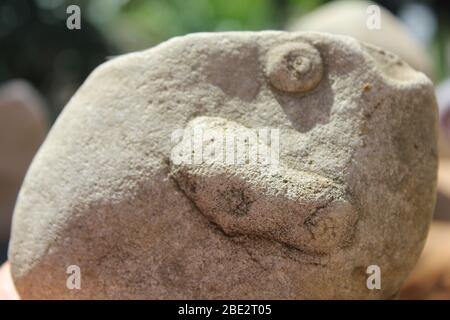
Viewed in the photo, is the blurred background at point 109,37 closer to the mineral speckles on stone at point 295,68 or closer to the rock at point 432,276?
the rock at point 432,276

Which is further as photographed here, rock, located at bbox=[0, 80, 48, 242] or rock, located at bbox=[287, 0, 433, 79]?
rock, located at bbox=[0, 80, 48, 242]

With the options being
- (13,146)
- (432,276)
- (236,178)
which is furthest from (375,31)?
(236,178)

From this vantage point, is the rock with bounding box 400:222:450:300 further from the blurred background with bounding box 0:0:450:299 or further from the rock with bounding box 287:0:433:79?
the rock with bounding box 287:0:433:79

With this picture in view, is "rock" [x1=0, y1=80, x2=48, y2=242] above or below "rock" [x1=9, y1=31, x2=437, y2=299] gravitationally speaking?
below

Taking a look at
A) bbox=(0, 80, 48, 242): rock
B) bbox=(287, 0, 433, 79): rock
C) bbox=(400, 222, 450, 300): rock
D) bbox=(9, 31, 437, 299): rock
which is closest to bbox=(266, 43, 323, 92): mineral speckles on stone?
bbox=(9, 31, 437, 299): rock

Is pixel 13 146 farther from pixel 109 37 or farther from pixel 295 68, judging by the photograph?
pixel 109 37

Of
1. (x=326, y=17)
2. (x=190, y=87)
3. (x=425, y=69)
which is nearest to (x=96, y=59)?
(x=326, y=17)

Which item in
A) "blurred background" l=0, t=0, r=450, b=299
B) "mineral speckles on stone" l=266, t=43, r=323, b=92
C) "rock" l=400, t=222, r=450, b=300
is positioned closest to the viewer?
"mineral speckles on stone" l=266, t=43, r=323, b=92
